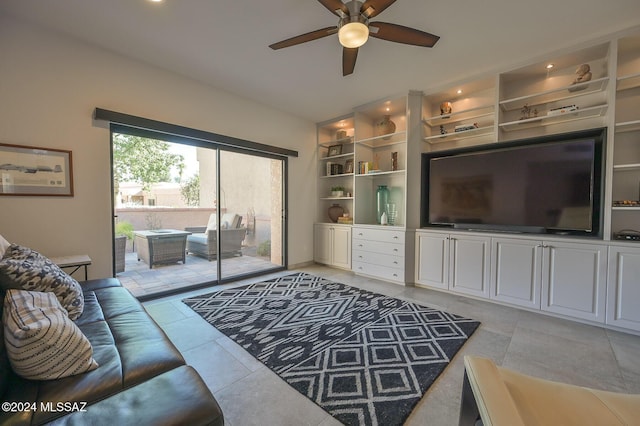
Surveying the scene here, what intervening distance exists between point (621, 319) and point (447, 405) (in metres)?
2.23

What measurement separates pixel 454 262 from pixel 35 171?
15.2ft

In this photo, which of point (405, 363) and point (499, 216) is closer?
point (405, 363)

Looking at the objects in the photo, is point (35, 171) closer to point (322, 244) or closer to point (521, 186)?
point (322, 244)

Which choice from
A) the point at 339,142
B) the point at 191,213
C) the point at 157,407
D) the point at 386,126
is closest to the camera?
the point at 157,407

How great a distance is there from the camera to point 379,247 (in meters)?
3.98

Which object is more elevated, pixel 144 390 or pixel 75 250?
pixel 75 250

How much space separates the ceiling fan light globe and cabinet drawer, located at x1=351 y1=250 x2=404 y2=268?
9.17ft

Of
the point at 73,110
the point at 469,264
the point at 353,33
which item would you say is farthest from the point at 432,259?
the point at 73,110

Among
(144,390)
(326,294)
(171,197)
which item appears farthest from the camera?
(171,197)

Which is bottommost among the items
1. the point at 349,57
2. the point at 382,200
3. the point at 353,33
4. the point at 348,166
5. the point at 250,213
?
the point at 250,213

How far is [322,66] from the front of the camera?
120 inches

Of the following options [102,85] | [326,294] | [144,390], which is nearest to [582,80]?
[326,294]

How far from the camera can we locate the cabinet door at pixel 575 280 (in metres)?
2.48

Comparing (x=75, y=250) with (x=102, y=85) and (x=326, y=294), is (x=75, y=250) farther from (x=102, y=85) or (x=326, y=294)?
(x=326, y=294)
